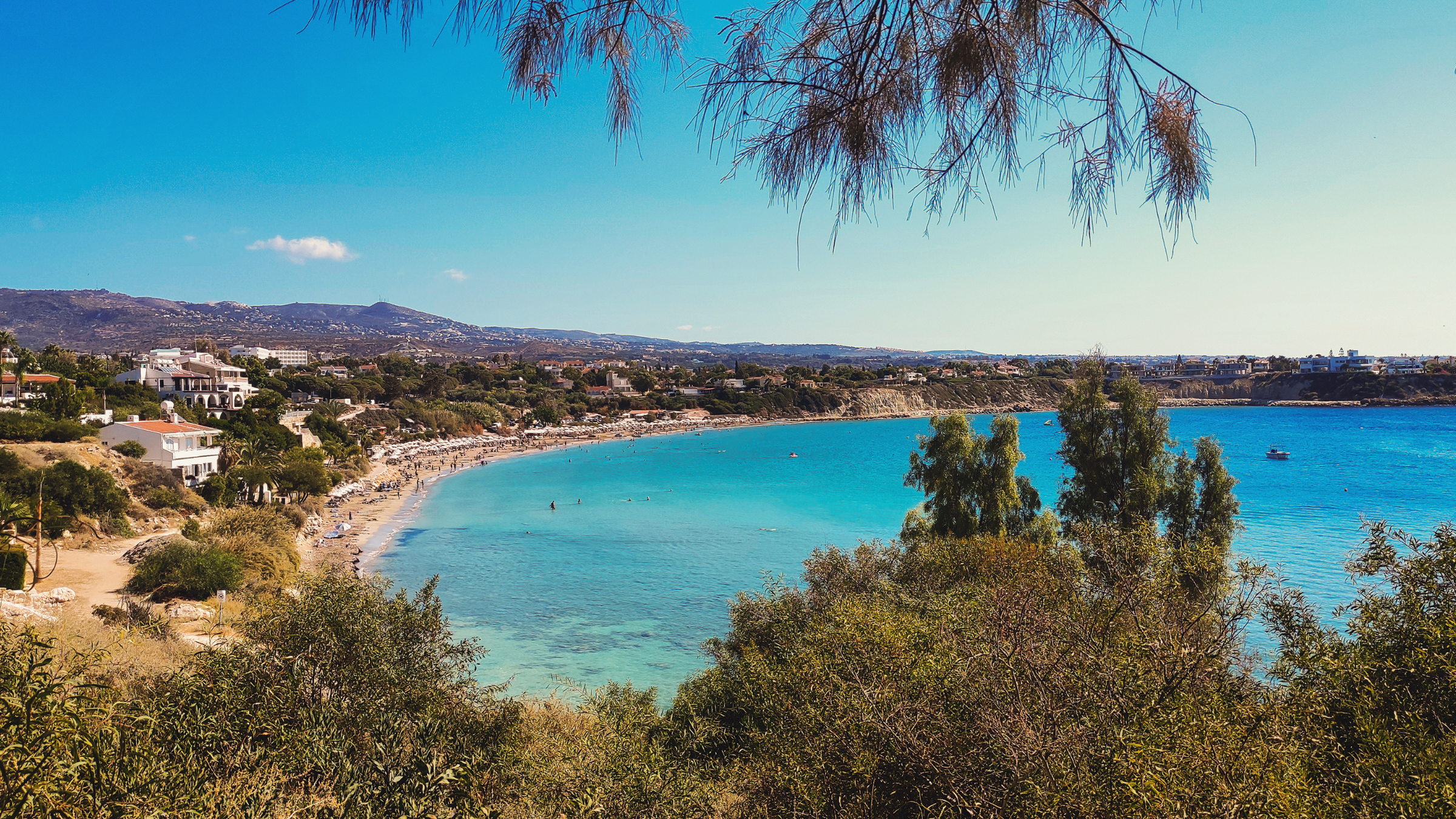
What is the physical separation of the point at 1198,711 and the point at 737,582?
2420 centimetres

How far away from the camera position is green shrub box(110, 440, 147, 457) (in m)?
29.2

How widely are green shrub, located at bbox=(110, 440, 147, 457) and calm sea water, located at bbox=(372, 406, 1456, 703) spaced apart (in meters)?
10.8

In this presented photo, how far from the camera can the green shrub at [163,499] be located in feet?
88.3

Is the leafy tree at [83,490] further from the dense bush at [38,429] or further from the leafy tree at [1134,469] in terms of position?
the leafy tree at [1134,469]

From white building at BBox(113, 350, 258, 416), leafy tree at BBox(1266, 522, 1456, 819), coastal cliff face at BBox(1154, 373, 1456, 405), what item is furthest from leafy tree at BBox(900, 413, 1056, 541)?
coastal cliff face at BBox(1154, 373, 1456, 405)

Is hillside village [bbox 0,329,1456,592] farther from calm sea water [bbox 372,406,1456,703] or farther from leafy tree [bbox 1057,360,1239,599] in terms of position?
calm sea water [bbox 372,406,1456,703]

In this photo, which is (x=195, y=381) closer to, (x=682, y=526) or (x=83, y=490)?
(x=83, y=490)

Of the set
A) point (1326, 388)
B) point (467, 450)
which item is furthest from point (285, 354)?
point (1326, 388)

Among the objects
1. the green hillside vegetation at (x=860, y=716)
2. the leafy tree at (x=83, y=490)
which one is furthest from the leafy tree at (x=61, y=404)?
the green hillside vegetation at (x=860, y=716)

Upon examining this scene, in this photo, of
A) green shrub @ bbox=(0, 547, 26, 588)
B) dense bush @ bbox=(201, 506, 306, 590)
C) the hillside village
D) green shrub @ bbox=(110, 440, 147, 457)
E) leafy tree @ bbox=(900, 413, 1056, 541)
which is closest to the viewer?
green shrub @ bbox=(0, 547, 26, 588)

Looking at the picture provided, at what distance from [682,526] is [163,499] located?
23396 millimetres

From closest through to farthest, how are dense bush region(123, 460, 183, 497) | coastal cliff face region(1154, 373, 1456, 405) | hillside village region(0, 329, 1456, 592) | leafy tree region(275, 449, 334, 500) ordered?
dense bush region(123, 460, 183, 497), hillside village region(0, 329, 1456, 592), leafy tree region(275, 449, 334, 500), coastal cliff face region(1154, 373, 1456, 405)

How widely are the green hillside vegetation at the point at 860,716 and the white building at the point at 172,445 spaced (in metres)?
25.6

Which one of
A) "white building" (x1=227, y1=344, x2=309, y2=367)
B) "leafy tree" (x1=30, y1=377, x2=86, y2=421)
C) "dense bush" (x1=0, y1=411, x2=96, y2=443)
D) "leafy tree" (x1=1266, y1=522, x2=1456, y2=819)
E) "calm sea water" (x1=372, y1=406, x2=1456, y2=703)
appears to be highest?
"white building" (x1=227, y1=344, x2=309, y2=367)
